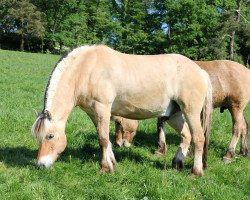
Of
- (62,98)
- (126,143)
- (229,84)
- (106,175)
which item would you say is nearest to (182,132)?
(126,143)

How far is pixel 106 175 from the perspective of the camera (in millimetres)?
6590

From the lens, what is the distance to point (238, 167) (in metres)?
7.70

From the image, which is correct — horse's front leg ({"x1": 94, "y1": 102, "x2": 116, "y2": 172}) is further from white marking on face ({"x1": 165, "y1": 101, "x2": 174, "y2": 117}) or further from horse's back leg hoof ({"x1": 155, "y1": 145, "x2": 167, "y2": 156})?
horse's back leg hoof ({"x1": 155, "y1": 145, "x2": 167, "y2": 156})

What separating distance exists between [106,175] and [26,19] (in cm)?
5768

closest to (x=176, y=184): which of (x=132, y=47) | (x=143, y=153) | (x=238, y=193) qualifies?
(x=238, y=193)

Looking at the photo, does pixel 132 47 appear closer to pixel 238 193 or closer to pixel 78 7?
pixel 78 7

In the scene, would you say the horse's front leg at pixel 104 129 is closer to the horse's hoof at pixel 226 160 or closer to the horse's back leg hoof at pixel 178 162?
the horse's back leg hoof at pixel 178 162

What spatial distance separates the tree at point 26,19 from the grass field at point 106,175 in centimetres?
5209

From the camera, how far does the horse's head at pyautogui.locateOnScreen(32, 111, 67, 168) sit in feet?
21.1

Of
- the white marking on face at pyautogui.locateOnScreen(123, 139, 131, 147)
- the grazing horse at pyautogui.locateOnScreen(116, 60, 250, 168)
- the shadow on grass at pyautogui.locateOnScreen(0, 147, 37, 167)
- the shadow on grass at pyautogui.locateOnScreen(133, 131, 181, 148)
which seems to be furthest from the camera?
the shadow on grass at pyautogui.locateOnScreen(133, 131, 181, 148)

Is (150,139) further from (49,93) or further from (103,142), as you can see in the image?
(49,93)

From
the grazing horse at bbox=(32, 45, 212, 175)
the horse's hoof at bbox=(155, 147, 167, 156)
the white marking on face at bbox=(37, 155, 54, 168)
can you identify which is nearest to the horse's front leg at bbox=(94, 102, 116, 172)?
the grazing horse at bbox=(32, 45, 212, 175)

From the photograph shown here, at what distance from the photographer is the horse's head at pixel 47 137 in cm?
642

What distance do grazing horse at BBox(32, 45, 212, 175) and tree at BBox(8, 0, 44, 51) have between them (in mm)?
55449
